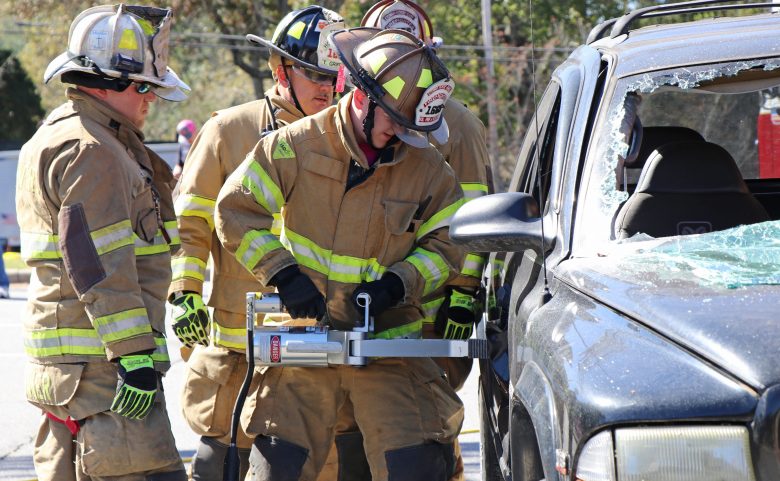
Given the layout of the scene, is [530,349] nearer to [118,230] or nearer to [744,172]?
[118,230]

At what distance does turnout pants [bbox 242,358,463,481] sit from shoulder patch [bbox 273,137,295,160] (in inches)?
26.7

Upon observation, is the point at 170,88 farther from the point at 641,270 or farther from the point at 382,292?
the point at 641,270

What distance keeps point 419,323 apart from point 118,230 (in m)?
1.10

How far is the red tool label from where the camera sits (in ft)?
12.2

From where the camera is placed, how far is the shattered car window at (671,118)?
3008 mm

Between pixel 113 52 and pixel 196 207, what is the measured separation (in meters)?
0.86

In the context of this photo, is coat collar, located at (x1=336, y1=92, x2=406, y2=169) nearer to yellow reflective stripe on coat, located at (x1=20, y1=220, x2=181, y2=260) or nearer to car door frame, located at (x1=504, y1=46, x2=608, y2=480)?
car door frame, located at (x1=504, y1=46, x2=608, y2=480)

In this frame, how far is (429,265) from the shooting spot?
12.9 feet

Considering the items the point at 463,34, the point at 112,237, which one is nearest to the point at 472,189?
the point at 112,237

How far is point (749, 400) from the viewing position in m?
2.04

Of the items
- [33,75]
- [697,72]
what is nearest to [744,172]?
[697,72]

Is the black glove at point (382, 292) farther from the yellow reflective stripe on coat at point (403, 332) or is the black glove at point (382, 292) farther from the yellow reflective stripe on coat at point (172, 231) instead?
the yellow reflective stripe on coat at point (172, 231)

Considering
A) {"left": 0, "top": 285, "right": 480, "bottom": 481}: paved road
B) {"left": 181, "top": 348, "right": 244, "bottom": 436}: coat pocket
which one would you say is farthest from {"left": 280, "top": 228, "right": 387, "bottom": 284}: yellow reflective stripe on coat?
{"left": 0, "top": 285, "right": 480, "bottom": 481}: paved road

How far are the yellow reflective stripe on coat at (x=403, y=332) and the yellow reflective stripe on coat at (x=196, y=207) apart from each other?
35.5 inches
